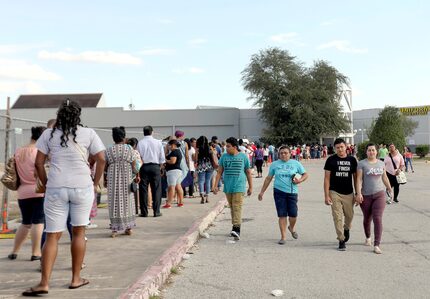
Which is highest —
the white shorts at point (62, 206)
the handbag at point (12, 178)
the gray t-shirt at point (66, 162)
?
the gray t-shirt at point (66, 162)

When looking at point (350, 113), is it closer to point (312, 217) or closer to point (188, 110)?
point (188, 110)

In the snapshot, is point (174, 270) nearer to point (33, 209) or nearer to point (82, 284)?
point (82, 284)

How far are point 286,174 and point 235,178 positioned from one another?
2.93ft

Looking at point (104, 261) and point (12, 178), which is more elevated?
point (12, 178)

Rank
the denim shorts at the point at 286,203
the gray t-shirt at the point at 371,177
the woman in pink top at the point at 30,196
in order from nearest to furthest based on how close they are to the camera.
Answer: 1. the woman in pink top at the point at 30,196
2. the gray t-shirt at the point at 371,177
3. the denim shorts at the point at 286,203

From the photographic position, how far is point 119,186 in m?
8.17

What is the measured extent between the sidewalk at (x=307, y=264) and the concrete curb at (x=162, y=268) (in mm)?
146

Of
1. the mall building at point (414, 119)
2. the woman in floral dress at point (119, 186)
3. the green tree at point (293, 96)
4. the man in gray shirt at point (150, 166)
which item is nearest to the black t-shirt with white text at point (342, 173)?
the woman in floral dress at point (119, 186)

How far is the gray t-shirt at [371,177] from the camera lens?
7718mm

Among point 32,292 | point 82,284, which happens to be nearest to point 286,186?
point 82,284

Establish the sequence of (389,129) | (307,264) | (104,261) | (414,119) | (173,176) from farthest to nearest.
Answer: (414,119)
(389,129)
(173,176)
(307,264)
(104,261)

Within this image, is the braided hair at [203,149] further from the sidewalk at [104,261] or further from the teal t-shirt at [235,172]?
the teal t-shirt at [235,172]

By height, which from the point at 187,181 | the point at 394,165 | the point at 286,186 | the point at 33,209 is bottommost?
the point at 187,181

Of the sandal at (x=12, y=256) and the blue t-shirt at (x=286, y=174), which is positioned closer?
the sandal at (x=12, y=256)
